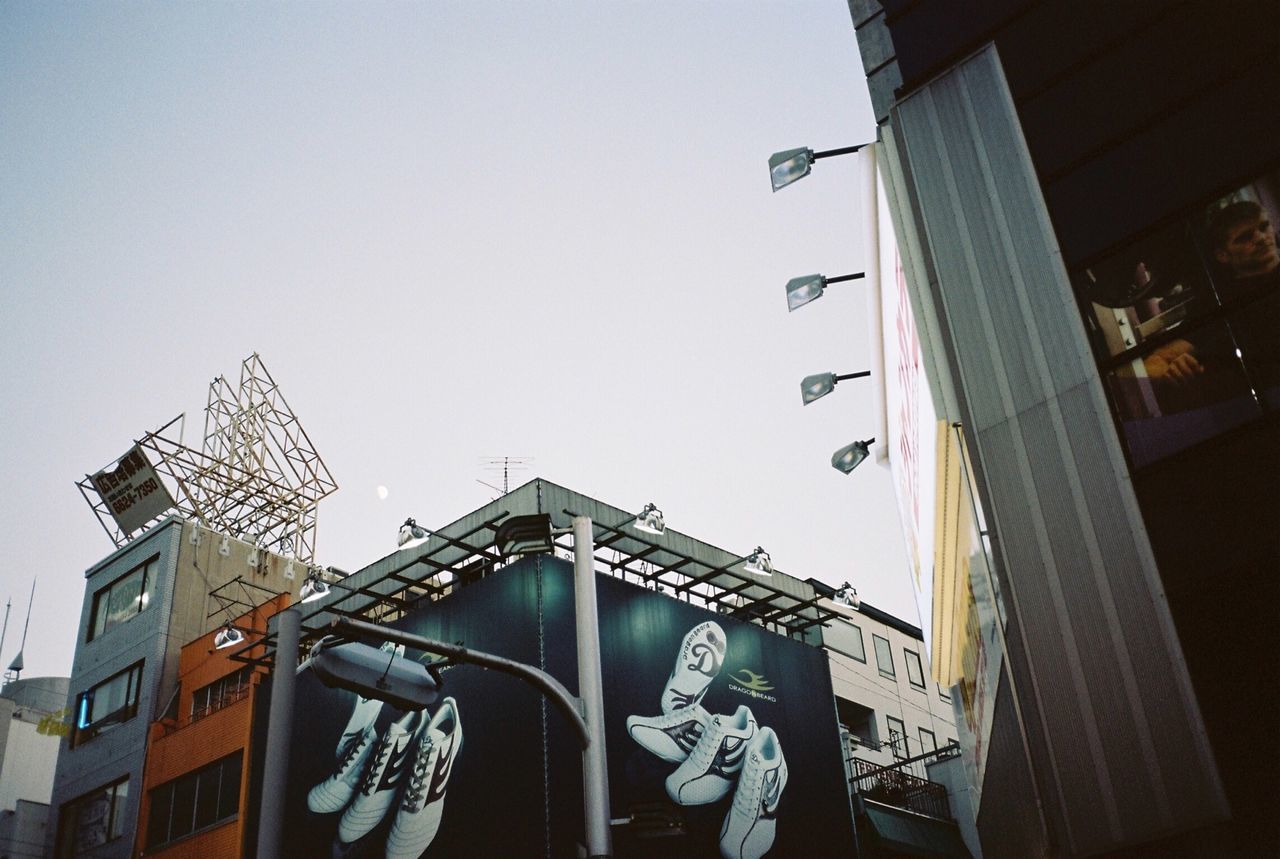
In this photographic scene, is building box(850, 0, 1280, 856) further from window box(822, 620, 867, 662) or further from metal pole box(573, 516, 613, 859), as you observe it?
window box(822, 620, 867, 662)

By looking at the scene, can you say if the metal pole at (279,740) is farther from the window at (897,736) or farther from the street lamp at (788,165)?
the window at (897,736)

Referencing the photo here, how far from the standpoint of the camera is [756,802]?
3275cm

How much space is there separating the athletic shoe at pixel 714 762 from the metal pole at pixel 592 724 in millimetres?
17952

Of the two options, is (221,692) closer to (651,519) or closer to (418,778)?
(418,778)

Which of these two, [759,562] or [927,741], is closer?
[759,562]

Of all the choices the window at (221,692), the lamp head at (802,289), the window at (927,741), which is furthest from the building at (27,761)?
the lamp head at (802,289)

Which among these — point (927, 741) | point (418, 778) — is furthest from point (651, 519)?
point (927, 741)

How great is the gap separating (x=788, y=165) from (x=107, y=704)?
3854 cm

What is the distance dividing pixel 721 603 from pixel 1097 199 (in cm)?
2507

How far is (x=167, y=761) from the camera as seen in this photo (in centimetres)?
3991

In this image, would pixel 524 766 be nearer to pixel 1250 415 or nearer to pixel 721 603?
pixel 721 603

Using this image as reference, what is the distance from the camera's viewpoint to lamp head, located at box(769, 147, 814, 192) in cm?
1734

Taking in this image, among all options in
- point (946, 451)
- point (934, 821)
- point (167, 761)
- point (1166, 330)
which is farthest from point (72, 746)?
point (1166, 330)

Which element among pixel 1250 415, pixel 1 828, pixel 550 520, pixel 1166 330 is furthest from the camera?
pixel 1 828
